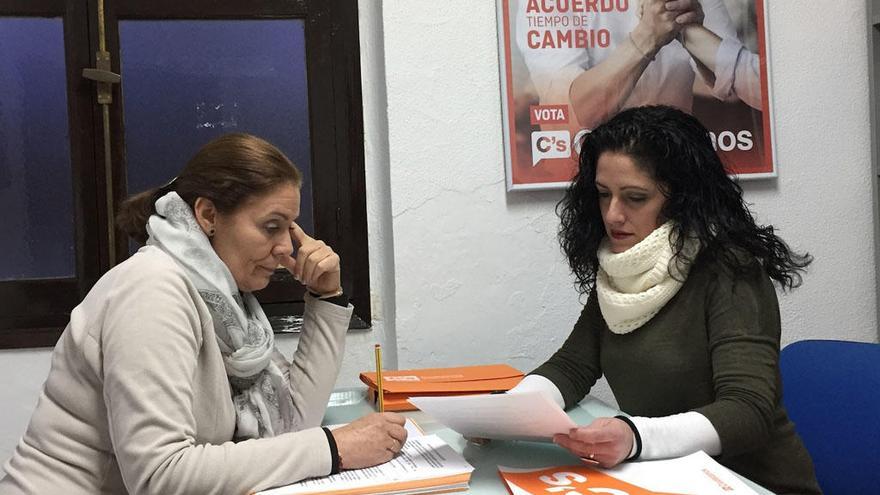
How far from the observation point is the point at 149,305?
1049 mm

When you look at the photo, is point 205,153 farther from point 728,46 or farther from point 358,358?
point 728,46

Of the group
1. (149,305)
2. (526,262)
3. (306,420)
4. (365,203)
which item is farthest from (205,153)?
(526,262)

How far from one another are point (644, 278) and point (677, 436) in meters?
0.37

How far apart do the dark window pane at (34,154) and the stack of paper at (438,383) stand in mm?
991

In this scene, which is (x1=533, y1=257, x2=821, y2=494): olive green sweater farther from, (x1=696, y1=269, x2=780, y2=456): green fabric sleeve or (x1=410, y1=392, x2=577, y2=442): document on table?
(x1=410, y1=392, x2=577, y2=442): document on table

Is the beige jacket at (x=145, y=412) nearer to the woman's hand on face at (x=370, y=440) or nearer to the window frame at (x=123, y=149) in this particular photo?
the woman's hand on face at (x=370, y=440)

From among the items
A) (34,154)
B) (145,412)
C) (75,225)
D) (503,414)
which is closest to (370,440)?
(503,414)

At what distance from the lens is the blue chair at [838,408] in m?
1.42

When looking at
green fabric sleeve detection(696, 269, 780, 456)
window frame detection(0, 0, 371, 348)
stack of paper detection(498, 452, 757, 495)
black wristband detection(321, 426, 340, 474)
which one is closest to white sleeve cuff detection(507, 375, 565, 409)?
green fabric sleeve detection(696, 269, 780, 456)

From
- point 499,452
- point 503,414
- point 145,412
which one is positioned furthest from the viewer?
point 499,452

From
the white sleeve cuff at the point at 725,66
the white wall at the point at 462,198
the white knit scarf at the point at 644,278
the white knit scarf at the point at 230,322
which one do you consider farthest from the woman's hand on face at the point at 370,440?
the white sleeve cuff at the point at 725,66

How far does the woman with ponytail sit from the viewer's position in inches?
39.4

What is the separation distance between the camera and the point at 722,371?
1.27 meters

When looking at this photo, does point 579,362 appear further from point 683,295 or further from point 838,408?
point 838,408
